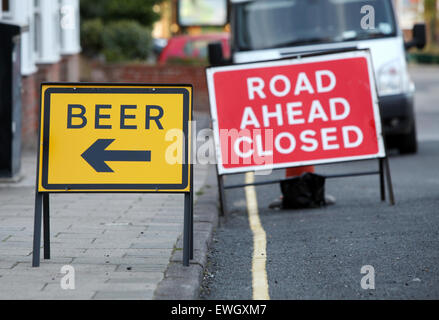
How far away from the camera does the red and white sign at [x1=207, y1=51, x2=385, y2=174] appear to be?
28.9 feet

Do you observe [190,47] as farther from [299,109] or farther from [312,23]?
[299,109]

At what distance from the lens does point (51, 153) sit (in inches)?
243

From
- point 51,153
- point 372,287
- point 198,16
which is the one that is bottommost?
point 372,287

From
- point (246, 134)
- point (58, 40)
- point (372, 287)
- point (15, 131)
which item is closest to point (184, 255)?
point (372, 287)

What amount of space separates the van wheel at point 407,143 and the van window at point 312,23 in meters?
1.55

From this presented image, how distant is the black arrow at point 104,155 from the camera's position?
6.16 m

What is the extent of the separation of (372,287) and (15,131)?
5.84 metres

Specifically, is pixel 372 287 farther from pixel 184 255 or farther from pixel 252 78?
pixel 252 78

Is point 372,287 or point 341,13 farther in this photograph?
point 341,13

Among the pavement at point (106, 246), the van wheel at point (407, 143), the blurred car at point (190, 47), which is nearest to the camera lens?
the pavement at point (106, 246)

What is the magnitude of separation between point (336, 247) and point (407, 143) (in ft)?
24.3

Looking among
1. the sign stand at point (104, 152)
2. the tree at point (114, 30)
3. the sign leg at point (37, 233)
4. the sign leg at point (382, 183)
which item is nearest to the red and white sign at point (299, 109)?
the sign leg at point (382, 183)

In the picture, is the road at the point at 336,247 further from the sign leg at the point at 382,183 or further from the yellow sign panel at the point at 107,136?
the yellow sign panel at the point at 107,136

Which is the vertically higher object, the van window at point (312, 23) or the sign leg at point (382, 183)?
the van window at point (312, 23)
